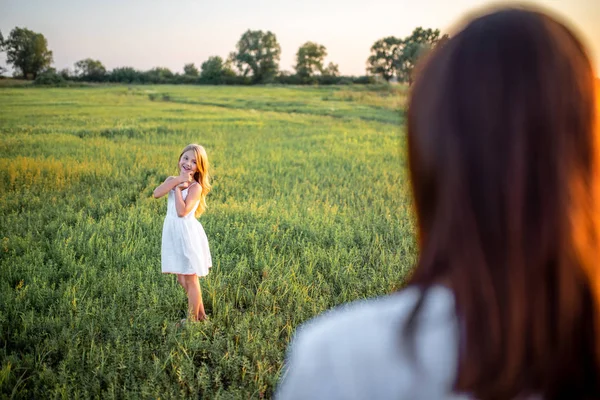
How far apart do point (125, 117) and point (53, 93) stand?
5.29 meters

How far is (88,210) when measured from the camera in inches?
195

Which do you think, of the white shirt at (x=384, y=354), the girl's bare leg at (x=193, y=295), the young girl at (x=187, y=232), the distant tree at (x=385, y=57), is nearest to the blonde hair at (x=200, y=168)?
the young girl at (x=187, y=232)

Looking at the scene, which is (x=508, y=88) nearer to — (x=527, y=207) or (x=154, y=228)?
(x=527, y=207)

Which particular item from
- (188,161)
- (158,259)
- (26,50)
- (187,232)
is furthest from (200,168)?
(26,50)

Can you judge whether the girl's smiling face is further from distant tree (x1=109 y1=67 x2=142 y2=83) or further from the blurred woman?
distant tree (x1=109 y1=67 x2=142 y2=83)

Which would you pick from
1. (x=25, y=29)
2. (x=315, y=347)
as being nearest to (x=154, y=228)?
(x=315, y=347)

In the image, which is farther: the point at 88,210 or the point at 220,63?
the point at 220,63

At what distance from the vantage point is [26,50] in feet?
29.4

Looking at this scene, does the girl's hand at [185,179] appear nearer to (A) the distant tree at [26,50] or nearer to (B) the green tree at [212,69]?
(A) the distant tree at [26,50]

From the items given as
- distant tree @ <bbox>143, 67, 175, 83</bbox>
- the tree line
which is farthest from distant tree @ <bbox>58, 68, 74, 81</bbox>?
distant tree @ <bbox>143, 67, 175, 83</bbox>

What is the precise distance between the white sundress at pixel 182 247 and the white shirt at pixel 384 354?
2.15m

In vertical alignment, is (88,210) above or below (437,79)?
below

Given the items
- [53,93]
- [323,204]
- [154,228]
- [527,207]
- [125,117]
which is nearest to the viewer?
[527,207]

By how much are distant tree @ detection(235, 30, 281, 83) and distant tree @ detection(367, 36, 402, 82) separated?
5441 millimetres
